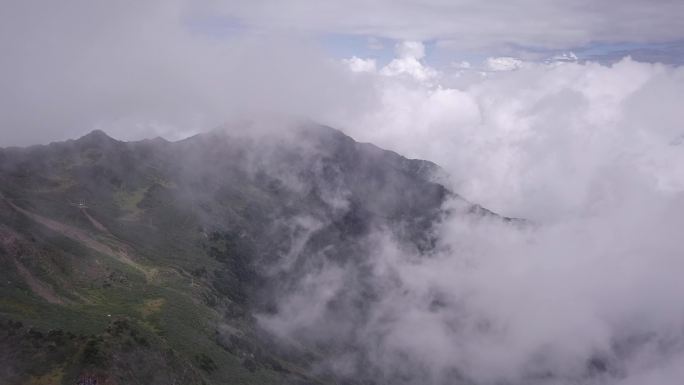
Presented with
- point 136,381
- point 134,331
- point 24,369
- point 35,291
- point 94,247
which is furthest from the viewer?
point 94,247

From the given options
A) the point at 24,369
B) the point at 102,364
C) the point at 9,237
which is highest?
the point at 9,237

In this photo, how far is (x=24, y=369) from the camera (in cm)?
9906

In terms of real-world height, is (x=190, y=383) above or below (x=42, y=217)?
below

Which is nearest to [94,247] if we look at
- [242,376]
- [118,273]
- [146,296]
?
[118,273]

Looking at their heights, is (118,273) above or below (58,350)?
above

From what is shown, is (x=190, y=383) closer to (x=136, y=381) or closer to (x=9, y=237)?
(x=136, y=381)

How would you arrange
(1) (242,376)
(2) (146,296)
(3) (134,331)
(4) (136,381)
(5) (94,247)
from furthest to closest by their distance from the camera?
(5) (94,247)
(2) (146,296)
(1) (242,376)
(3) (134,331)
(4) (136,381)

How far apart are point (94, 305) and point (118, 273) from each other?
3044 centimetres

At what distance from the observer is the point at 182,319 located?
166m

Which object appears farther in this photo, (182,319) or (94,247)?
(94,247)

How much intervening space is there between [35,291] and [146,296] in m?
36.5

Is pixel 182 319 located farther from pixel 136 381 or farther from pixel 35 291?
pixel 136 381

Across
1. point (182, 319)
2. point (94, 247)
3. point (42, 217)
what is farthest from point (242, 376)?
point (42, 217)

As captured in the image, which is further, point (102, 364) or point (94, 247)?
point (94, 247)
